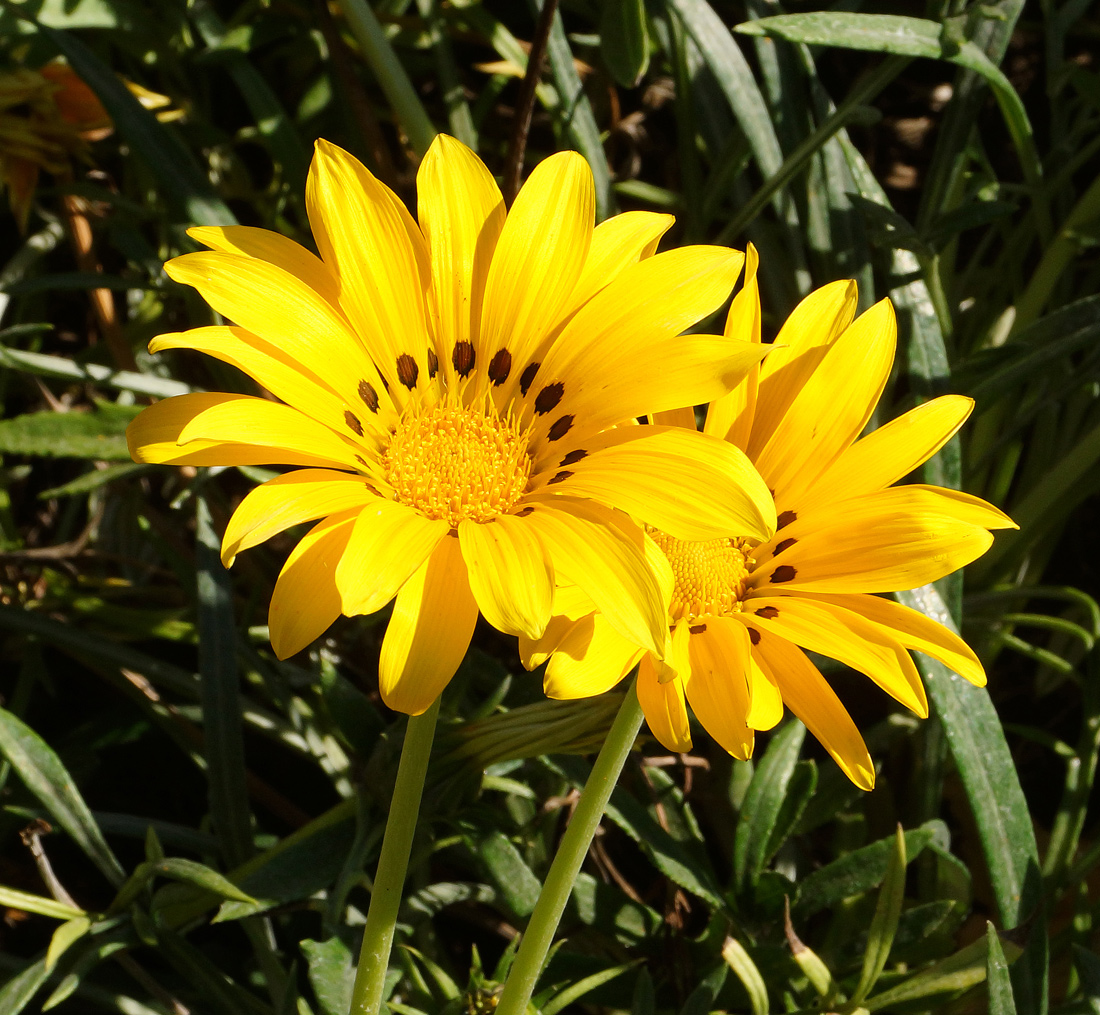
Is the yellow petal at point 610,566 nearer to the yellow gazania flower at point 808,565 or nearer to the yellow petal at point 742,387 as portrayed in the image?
the yellow gazania flower at point 808,565

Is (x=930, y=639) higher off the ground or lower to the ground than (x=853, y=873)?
higher

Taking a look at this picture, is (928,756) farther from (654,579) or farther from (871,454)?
(654,579)

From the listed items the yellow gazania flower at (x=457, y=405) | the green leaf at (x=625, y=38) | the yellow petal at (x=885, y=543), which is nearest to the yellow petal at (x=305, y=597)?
the yellow gazania flower at (x=457, y=405)

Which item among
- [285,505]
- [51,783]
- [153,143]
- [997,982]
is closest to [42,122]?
[153,143]

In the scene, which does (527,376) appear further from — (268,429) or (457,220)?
(268,429)

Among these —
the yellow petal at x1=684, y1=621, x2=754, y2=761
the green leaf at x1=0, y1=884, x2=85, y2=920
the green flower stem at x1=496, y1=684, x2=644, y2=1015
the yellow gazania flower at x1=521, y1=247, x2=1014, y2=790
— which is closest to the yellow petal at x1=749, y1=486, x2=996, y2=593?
the yellow gazania flower at x1=521, y1=247, x2=1014, y2=790
